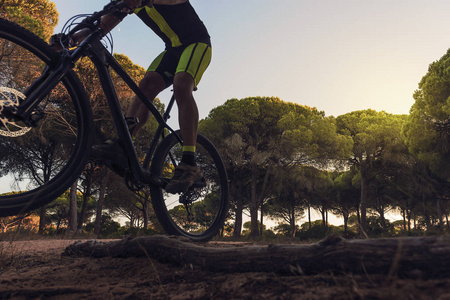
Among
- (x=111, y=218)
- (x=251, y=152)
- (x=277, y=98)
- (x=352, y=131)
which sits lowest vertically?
(x=111, y=218)

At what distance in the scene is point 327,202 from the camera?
32.0 meters

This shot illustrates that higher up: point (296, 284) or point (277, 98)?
point (277, 98)

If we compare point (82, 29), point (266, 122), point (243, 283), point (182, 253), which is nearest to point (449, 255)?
point (243, 283)

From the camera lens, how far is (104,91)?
2490mm

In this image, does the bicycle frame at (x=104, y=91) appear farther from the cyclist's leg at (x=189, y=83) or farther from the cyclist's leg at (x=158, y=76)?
the cyclist's leg at (x=189, y=83)

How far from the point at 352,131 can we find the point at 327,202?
31.0ft

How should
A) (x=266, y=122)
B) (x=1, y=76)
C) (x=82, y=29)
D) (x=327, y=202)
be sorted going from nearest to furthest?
(x=82, y=29)
(x=1, y=76)
(x=266, y=122)
(x=327, y=202)

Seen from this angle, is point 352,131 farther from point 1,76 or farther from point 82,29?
point 82,29

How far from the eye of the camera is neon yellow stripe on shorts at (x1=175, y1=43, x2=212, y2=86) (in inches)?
107

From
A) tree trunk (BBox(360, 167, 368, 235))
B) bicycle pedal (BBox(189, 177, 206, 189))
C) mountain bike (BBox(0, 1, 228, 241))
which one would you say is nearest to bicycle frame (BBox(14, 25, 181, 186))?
mountain bike (BBox(0, 1, 228, 241))

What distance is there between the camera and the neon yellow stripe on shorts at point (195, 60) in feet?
8.89

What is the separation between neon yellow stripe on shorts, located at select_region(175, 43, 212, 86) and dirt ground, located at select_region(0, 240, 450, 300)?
159 centimetres

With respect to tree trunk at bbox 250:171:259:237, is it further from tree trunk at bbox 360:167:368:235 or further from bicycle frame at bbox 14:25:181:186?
bicycle frame at bbox 14:25:181:186

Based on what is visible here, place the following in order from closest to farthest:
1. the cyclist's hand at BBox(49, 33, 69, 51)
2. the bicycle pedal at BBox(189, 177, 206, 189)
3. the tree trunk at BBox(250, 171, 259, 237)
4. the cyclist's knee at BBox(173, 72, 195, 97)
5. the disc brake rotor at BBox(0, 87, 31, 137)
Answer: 1. the disc brake rotor at BBox(0, 87, 31, 137)
2. the cyclist's hand at BBox(49, 33, 69, 51)
3. the cyclist's knee at BBox(173, 72, 195, 97)
4. the bicycle pedal at BBox(189, 177, 206, 189)
5. the tree trunk at BBox(250, 171, 259, 237)
